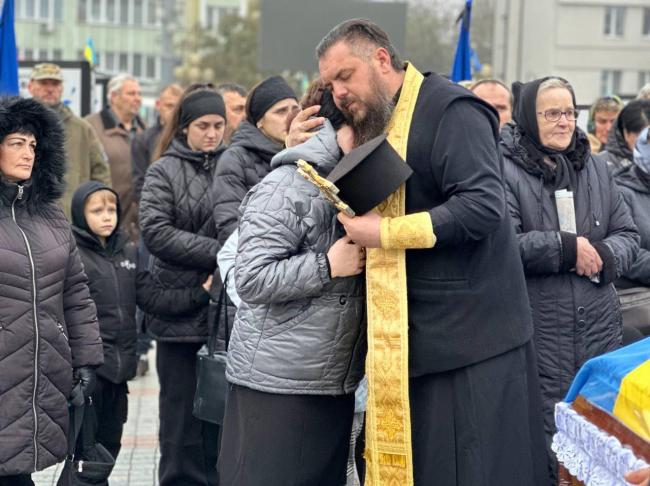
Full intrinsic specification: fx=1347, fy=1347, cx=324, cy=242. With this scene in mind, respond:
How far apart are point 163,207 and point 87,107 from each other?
5730 mm

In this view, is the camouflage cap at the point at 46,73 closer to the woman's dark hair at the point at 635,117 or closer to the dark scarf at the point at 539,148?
the woman's dark hair at the point at 635,117

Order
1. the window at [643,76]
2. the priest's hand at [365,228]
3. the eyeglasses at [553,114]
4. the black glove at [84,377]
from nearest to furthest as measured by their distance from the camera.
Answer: the priest's hand at [365,228]
the black glove at [84,377]
the eyeglasses at [553,114]
the window at [643,76]

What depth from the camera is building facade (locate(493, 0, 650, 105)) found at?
35562 millimetres

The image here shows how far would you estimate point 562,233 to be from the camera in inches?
221

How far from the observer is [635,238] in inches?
232

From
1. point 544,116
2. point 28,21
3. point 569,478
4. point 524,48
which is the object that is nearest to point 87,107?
point 544,116

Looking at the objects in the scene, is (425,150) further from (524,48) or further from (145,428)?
(524,48)

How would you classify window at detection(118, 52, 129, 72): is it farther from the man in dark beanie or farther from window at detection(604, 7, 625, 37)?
the man in dark beanie

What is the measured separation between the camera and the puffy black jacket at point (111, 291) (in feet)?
20.8

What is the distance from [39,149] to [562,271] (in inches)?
89.6

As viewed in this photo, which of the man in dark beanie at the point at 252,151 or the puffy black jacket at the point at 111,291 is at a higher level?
the man in dark beanie at the point at 252,151

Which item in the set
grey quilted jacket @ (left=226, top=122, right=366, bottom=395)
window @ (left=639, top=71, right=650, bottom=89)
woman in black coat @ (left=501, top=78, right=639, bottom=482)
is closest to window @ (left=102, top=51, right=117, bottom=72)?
window @ (left=639, top=71, right=650, bottom=89)

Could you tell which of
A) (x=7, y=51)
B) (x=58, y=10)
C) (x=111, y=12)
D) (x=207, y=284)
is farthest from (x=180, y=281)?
(x=111, y=12)

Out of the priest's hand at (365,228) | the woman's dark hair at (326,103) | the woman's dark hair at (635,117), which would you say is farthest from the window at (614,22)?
the priest's hand at (365,228)
